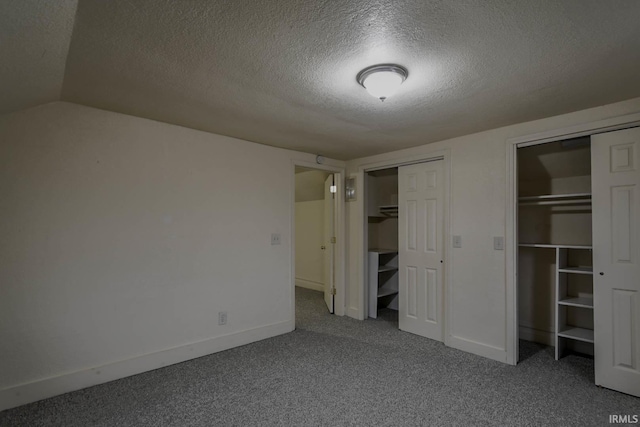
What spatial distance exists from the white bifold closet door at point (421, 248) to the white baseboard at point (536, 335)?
3.20 ft

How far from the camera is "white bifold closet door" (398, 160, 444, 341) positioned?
3.56m

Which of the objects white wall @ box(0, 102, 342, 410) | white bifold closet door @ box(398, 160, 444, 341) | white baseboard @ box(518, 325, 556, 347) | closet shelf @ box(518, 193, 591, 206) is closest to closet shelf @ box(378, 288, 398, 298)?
white bifold closet door @ box(398, 160, 444, 341)

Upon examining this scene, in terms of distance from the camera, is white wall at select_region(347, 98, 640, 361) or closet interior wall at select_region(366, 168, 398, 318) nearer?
white wall at select_region(347, 98, 640, 361)

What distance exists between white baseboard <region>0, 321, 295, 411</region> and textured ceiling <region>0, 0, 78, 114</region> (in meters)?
1.91

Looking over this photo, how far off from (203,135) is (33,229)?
4.95ft

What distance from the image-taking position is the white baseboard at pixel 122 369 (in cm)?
220

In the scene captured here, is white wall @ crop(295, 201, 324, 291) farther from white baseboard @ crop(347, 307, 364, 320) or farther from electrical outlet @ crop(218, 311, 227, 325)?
electrical outlet @ crop(218, 311, 227, 325)

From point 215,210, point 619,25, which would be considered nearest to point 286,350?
point 215,210

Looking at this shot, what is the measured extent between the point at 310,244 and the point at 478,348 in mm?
3530

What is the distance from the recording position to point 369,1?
1314mm

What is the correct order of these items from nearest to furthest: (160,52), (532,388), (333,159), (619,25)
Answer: (619,25) < (160,52) < (532,388) < (333,159)

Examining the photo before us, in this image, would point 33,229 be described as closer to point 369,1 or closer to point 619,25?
point 369,1

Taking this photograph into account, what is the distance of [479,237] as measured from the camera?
10.2ft

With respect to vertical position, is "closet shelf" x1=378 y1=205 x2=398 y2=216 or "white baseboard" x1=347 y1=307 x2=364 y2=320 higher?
"closet shelf" x1=378 y1=205 x2=398 y2=216
